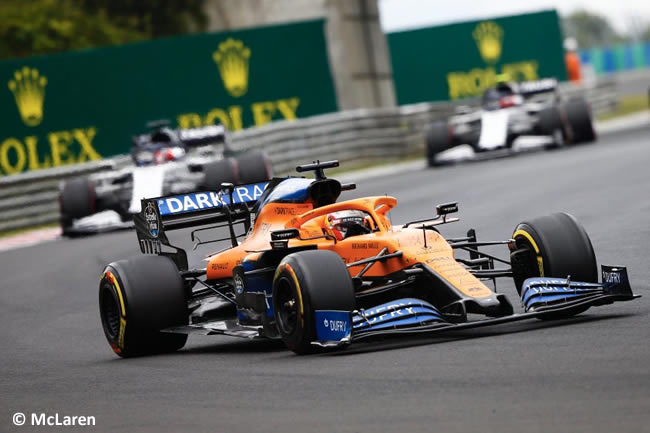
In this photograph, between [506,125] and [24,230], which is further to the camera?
[506,125]

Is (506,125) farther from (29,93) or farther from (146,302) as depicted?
(146,302)

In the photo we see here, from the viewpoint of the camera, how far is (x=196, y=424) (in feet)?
22.8

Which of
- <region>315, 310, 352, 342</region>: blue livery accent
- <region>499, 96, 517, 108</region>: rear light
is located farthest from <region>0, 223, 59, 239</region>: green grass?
<region>315, 310, 352, 342</region>: blue livery accent

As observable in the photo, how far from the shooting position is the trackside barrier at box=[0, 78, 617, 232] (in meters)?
25.6

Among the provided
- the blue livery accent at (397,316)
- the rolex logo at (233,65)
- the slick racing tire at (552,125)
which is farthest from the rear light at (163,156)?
the blue livery accent at (397,316)

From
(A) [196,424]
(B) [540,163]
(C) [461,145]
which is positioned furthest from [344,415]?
(C) [461,145]

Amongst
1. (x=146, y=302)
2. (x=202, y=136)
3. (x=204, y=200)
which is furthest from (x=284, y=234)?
(x=202, y=136)

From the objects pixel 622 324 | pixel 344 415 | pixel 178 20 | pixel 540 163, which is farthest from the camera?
pixel 178 20

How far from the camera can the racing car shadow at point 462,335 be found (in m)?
8.69

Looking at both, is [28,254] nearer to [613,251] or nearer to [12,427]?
[613,251]

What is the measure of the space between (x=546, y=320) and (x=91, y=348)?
13.4 feet

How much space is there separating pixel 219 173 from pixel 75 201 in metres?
2.49

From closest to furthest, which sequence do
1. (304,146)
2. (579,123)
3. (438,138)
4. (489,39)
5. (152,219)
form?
(152,219) < (438,138) < (579,123) < (304,146) < (489,39)

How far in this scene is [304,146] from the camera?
30469 mm
